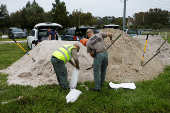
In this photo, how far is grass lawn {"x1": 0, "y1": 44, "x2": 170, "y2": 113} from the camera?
3.55 metres

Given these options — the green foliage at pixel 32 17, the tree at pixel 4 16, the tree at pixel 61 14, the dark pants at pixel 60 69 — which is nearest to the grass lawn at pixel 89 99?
the dark pants at pixel 60 69

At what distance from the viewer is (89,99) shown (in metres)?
3.98

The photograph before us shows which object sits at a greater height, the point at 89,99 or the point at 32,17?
the point at 32,17

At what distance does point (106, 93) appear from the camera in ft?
14.1

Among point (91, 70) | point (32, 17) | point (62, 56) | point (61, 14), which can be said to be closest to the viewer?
point (62, 56)

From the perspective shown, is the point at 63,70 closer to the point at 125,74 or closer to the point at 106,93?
the point at 106,93

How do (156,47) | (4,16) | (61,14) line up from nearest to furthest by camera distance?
(156,47)
(61,14)
(4,16)

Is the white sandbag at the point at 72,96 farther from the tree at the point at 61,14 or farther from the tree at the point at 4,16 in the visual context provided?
the tree at the point at 4,16

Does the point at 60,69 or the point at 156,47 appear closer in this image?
the point at 60,69

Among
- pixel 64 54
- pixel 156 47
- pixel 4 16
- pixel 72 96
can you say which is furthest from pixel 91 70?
pixel 4 16

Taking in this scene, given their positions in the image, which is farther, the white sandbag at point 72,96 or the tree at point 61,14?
the tree at point 61,14

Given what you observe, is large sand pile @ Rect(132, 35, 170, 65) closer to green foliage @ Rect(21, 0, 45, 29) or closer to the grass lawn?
the grass lawn

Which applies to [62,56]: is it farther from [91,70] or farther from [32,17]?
[32,17]

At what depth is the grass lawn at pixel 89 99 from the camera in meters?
3.55
